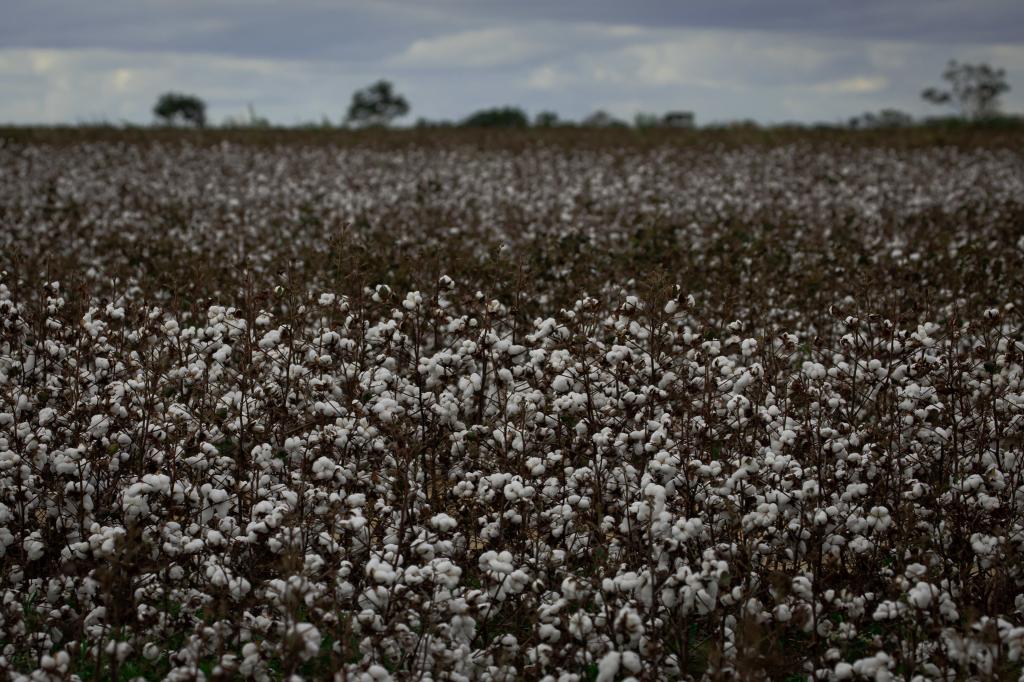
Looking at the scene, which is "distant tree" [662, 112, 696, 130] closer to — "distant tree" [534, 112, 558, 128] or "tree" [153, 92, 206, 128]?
"distant tree" [534, 112, 558, 128]

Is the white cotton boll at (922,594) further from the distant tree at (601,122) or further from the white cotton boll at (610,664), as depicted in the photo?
the distant tree at (601,122)

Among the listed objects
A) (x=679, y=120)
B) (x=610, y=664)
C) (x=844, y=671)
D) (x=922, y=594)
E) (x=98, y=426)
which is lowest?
(x=844, y=671)

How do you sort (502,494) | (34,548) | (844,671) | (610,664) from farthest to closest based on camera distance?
1. (502,494)
2. (34,548)
3. (844,671)
4. (610,664)

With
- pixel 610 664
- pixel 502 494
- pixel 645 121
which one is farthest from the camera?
pixel 645 121

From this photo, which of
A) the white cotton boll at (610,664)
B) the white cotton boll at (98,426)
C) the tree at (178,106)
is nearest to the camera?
the white cotton boll at (610,664)

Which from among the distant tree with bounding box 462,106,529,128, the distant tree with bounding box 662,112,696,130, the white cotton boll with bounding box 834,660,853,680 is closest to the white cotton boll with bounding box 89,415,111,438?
the white cotton boll with bounding box 834,660,853,680

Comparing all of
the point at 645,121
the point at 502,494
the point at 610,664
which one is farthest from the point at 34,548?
the point at 645,121

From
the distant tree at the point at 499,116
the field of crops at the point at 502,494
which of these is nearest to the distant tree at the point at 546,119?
the distant tree at the point at 499,116

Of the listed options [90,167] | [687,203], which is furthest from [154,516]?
[90,167]

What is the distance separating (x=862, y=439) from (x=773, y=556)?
2.52 feet

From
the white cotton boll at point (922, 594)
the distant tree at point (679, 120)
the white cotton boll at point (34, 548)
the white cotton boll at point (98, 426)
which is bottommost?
the white cotton boll at point (34, 548)

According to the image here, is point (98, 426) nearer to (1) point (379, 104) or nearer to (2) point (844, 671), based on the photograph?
(2) point (844, 671)

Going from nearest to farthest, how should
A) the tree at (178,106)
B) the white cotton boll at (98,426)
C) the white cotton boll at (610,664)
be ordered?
1. the white cotton boll at (610,664)
2. the white cotton boll at (98,426)
3. the tree at (178,106)

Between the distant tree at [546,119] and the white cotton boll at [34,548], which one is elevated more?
the distant tree at [546,119]
